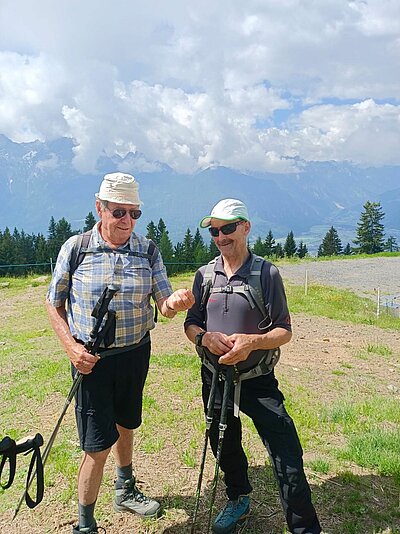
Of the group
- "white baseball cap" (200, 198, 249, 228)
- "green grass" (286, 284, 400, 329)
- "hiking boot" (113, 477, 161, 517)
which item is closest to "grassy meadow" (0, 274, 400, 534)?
"hiking boot" (113, 477, 161, 517)

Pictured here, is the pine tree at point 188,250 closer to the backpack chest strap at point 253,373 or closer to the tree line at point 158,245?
the tree line at point 158,245

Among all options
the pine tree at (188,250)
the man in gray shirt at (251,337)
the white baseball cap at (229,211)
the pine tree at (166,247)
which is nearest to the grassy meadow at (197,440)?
the man in gray shirt at (251,337)

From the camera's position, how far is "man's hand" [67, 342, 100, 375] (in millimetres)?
2807

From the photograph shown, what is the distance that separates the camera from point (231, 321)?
2977mm

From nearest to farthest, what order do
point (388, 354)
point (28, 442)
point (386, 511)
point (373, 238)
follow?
1. point (28, 442)
2. point (386, 511)
3. point (388, 354)
4. point (373, 238)

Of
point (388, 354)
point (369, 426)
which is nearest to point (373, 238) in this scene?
point (388, 354)

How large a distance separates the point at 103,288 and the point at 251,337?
3.40ft

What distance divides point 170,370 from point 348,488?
3.91m

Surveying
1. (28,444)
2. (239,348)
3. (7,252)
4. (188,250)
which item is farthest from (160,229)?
(28,444)

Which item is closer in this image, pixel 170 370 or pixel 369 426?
pixel 369 426

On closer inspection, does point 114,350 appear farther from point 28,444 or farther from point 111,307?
point 28,444

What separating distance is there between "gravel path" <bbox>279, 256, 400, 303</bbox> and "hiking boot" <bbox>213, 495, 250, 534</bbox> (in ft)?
55.4

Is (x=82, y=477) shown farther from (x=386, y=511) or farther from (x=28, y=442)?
(x=386, y=511)

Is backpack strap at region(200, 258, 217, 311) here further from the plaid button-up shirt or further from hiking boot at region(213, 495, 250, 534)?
hiking boot at region(213, 495, 250, 534)
